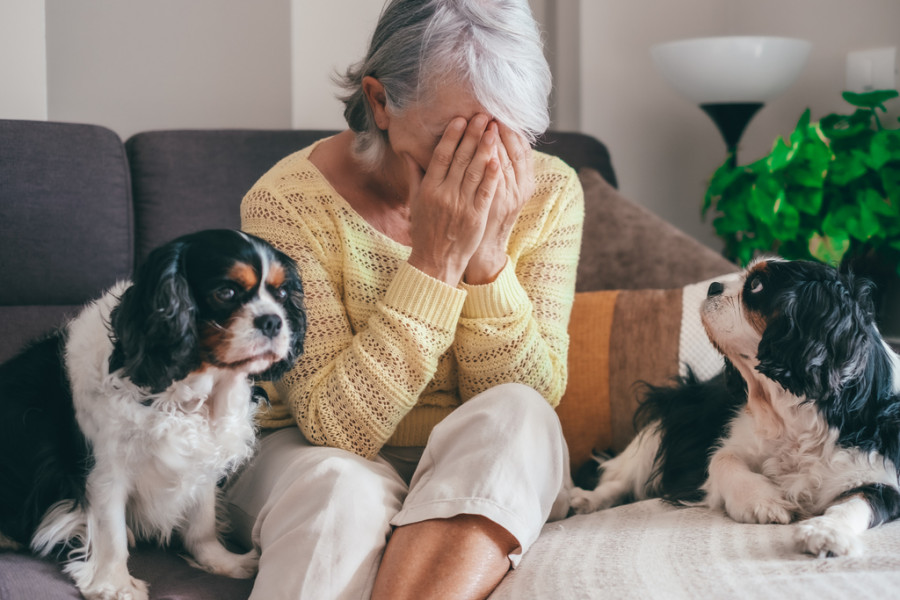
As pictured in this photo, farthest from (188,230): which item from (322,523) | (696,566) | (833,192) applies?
(833,192)

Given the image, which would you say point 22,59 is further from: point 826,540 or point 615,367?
point 826,540

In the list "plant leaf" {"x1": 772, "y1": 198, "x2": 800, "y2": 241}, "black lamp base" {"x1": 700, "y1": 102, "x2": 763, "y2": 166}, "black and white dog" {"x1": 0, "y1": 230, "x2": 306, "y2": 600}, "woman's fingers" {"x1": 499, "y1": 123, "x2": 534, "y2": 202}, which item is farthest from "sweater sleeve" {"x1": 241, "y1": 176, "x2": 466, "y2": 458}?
"black lamp base" {"x1": 700, "y1": 102, "x2": 763, "y2": 166}

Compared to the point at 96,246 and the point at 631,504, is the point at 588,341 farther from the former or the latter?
the point at 96,246

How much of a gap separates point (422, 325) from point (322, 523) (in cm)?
37

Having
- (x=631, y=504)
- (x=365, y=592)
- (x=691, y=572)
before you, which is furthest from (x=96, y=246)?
(x=691, y=572)

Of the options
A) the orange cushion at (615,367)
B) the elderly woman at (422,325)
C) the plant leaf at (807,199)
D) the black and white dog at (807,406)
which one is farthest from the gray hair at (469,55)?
the plant leaf at (807,199)

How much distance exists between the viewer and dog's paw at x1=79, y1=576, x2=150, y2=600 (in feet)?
4.00

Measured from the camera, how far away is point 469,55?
1408 mm

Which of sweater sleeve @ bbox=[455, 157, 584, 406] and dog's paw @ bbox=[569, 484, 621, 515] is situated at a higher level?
sweater sleeve @ bbox=[455, 157, 584, 406]

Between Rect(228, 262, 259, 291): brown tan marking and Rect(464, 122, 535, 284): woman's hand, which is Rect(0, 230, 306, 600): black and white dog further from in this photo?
Rect(464, 122, 535, 284): woman's hand

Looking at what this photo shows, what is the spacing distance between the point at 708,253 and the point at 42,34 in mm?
1735

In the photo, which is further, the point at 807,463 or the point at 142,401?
the point at 807,463

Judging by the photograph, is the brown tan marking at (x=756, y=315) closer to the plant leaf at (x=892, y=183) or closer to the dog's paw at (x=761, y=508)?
the dog's paw at (x=761, y=508)

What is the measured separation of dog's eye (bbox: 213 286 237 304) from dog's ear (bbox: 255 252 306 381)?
11 centimetres
